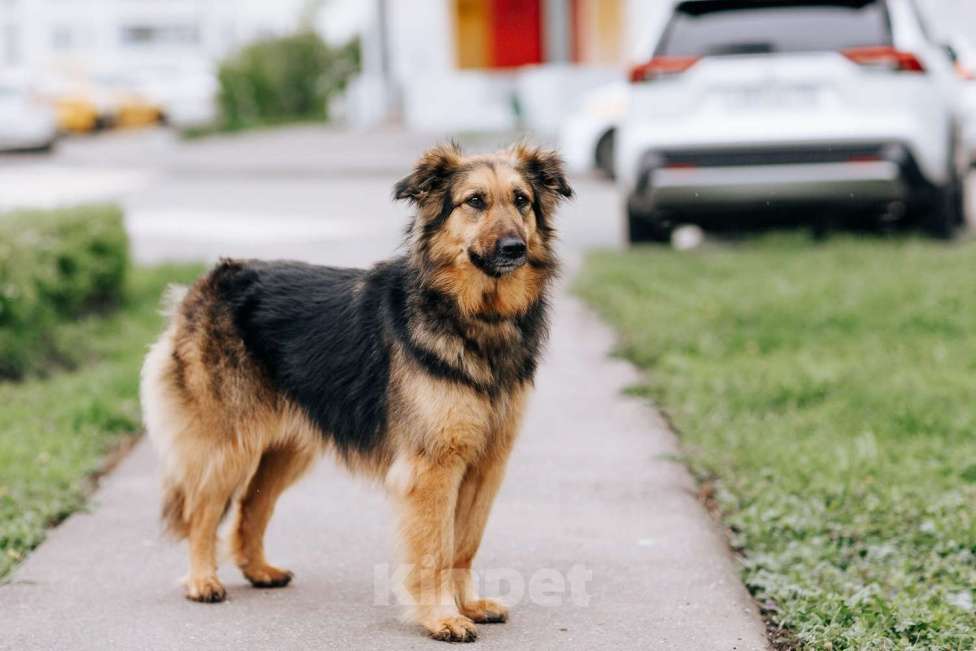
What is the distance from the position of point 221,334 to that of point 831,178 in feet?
22.9

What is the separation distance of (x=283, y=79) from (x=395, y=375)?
3388 cm

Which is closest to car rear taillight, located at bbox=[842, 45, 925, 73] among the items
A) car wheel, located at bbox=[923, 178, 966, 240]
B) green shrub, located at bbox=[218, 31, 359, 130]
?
car wheel, located at bbox=[923, 178, 966, 240]

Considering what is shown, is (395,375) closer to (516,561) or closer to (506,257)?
(506,257)

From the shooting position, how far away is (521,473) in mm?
6961

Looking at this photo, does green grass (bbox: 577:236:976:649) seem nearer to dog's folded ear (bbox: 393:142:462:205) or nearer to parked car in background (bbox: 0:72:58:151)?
dog's folded ear (bbox: 393:142:462:205)

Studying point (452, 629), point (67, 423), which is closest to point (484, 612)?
point (452, 629)

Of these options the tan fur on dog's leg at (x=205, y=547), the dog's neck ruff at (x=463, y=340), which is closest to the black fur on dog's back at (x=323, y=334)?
the dog's neck ruff at (x=463, y=340)

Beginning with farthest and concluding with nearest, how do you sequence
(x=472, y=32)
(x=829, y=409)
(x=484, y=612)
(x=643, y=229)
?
(x=472, y=32)
(x=643, y=229)
(x=829, y=409)
(x=484, y=612)

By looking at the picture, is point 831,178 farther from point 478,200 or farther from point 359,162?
point 359,162

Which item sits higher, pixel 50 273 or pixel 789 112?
pixel 789 112

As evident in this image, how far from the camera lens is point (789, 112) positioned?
11.2 metres

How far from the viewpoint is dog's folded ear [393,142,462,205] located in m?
4.90

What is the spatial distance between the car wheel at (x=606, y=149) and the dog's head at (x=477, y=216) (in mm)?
14228

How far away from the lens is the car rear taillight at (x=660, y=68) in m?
11.5
